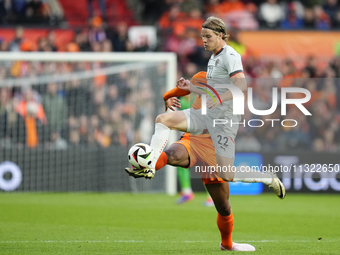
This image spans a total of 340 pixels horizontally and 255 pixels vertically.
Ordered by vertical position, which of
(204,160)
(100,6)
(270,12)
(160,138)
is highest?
(100,6)

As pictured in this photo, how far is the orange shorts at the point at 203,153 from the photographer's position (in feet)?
17.7

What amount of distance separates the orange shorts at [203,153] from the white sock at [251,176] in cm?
Answer: 16

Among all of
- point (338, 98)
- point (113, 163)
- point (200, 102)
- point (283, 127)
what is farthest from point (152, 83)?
point (200, 102)

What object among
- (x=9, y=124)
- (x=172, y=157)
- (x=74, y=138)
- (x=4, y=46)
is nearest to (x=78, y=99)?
(x=74, y=138)

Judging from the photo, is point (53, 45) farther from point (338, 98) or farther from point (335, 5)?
point (335, 5)

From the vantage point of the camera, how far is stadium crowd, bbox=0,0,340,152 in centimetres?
1234

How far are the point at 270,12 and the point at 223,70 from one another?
12388mm

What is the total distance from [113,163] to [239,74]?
25.7ft

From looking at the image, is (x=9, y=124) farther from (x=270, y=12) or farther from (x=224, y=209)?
(x=270, y=12)

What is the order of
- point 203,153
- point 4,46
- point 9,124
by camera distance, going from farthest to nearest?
point 4,46, point 9,124, point 203,153

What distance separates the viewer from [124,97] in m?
12.9

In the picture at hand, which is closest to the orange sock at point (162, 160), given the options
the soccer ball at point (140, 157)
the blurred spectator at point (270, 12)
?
the soccer ball at point (140, 157)

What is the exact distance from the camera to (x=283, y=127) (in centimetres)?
1349

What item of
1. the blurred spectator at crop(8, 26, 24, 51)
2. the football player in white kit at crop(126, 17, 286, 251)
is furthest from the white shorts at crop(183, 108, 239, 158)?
the blurred spectator at crop(8, 26, 24, 51)
